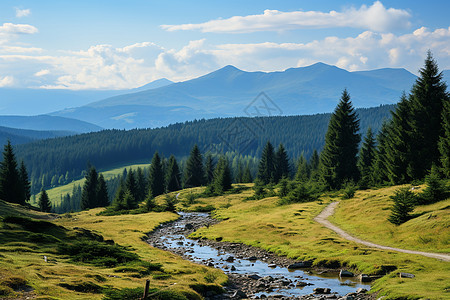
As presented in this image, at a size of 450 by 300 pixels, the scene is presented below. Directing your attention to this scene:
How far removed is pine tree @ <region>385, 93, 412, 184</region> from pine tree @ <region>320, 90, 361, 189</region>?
12.0 m

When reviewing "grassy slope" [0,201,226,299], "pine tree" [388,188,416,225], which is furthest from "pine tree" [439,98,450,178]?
"grassy slope" [0,201,226,299]

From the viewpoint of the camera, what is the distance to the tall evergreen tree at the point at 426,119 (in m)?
59.9

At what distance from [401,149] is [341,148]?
1514 centimetres

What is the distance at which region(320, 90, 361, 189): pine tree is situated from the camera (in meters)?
77.0

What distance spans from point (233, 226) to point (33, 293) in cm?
4028

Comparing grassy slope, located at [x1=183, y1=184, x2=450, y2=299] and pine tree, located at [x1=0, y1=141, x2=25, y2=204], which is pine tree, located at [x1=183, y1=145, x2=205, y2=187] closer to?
pine tree, located at [x1=0, y1=141, x2=25, y2=204]

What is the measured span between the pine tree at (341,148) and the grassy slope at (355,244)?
32.7 ft

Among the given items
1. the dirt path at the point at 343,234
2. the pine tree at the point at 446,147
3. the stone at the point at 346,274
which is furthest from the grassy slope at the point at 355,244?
the pine tree at the point at 446,147

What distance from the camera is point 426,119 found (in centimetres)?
6069

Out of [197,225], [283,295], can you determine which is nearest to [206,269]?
[283,295]

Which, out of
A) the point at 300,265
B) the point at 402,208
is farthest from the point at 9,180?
the point at 402,208

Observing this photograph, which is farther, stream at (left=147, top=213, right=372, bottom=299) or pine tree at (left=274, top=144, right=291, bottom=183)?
pine tree at (left=274, top=144, right=291, bottom=183)

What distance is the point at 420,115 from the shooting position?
2404 inches

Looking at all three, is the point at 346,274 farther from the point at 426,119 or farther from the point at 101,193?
the point at 101,193
